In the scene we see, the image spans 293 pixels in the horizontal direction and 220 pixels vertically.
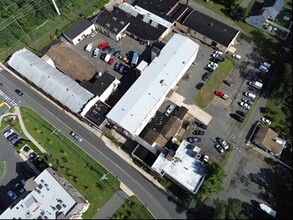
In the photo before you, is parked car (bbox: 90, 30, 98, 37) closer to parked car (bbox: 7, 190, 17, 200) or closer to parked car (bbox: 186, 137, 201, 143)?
parked car (bbox: 186, 137, 201, 143)

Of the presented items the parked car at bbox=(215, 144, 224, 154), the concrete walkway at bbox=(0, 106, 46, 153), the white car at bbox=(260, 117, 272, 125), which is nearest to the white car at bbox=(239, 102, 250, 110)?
the white car at bbox=(260, 117, 272, 125)

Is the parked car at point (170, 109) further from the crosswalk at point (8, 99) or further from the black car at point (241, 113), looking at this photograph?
the crosswalk at point (8, 99)

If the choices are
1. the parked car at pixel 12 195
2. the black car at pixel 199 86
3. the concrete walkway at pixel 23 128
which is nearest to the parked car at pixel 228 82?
the black car at pixel 199 86

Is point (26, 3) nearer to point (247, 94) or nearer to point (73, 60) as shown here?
point (73, 60)

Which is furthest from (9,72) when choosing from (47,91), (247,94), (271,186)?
(271,186)

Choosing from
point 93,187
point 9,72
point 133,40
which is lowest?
point 93,187

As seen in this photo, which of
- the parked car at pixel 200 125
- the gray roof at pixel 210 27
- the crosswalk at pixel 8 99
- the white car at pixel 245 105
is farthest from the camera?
the gray roof at pixel 210 27

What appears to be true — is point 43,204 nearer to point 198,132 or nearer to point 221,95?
point 198,132
